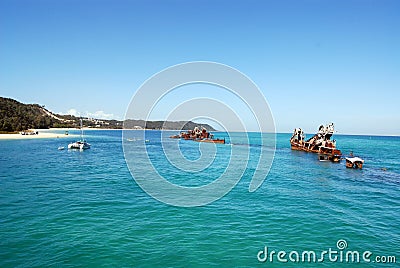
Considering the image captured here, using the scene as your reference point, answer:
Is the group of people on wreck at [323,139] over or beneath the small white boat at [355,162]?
over

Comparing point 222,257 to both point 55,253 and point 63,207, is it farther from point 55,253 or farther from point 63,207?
point 63,207

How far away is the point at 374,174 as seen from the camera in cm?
4128

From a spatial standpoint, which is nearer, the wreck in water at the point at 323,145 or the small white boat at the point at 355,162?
the small white boat at the point at 355,162

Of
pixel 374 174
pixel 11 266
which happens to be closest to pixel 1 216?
pixel 11 266

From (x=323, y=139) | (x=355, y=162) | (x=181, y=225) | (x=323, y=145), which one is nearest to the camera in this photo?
(x=181, y=225)

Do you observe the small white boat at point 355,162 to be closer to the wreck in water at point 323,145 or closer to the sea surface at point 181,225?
the wreck in water at point 323,145

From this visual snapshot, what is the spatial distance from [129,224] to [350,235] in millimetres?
14695

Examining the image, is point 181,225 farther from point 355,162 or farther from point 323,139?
point 323,139

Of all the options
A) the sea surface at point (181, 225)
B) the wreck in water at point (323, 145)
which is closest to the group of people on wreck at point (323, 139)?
the wreck in water at point (323, 145)

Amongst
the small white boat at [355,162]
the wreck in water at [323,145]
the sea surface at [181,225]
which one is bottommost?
the sea surface at [181,225]

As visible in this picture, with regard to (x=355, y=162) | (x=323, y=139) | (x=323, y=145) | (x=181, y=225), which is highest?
(x=323, y=139)

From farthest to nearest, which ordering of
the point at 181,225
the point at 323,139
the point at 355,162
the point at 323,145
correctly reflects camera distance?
the point at 323,139
the point at 323,145
the point at 355,162
the point at 181,225

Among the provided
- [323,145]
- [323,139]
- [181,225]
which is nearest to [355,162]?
[323,145]

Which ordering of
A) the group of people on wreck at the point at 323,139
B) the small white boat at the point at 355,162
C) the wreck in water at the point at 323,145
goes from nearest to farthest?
the small white boat at the point at 355,162
the wreck in water at the point at 323,145
the group of people on wreck at the point at 323,139
